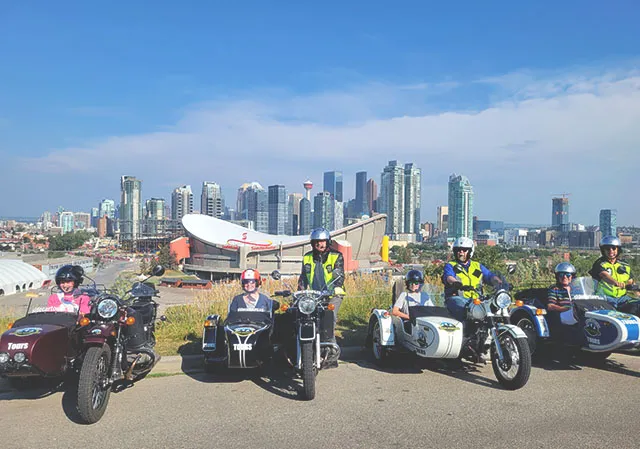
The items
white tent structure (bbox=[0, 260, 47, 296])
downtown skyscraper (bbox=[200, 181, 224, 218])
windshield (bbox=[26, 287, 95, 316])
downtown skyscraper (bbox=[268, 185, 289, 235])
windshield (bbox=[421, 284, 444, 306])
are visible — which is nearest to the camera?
windshield (bbox=[26, 287, 95, 316])

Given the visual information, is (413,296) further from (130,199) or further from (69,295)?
(130,199)

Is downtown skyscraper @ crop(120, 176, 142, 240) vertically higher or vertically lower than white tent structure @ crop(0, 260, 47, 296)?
higher

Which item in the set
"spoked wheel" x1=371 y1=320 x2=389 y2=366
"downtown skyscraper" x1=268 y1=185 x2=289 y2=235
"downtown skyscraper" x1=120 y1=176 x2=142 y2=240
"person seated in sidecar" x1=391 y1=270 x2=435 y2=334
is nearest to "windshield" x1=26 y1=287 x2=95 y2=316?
"spoked wheel" x1=371 y1=320 x2=389 y2=366

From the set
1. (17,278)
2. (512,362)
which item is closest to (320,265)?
(512,362)

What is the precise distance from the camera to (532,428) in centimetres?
450

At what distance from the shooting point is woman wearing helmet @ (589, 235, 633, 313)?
24.4ft

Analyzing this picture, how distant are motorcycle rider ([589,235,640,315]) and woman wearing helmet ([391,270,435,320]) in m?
2.72

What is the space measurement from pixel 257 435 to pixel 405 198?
16783cm

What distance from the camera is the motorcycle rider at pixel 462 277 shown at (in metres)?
6.61

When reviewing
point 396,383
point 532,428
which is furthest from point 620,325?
point 396,383

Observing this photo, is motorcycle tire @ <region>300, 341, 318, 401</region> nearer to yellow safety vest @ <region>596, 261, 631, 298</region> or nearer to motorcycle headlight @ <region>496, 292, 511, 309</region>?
motorcycle headlight @ <region>496, 292, 511, 309</region>

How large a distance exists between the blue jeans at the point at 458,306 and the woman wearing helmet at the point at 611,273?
2377 mm

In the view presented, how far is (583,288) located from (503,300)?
1.91 metres

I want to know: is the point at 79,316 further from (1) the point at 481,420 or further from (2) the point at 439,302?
(2) the point at 439,302
